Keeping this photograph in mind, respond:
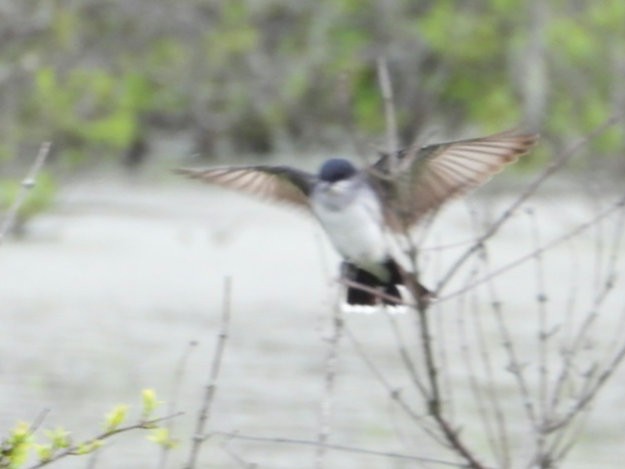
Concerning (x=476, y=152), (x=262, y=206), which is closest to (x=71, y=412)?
(x=476, y=152)

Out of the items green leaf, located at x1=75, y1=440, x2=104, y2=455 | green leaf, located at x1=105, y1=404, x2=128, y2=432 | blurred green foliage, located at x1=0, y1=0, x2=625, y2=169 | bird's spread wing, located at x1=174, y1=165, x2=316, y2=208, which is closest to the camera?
green leaf, located at x1=75, y1=440, x2=104, y2=455

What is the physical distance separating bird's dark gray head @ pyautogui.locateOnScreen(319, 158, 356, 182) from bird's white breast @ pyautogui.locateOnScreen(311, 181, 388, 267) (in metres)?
0.02

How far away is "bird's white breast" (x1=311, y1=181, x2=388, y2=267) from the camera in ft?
19.2

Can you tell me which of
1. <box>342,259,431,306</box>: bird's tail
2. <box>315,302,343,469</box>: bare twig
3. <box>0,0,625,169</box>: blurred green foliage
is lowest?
<box>315,302,343,469</box>: bare twig

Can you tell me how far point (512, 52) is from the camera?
17.3 meters

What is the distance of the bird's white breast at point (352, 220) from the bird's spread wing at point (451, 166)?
0.52 ft

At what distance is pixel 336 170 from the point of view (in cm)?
595

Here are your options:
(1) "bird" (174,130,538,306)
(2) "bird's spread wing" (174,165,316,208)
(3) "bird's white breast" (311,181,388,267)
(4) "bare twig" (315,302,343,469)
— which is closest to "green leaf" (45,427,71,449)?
(4) "bare twig" (315,302,343,469)

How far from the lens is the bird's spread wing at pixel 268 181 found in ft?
19.1

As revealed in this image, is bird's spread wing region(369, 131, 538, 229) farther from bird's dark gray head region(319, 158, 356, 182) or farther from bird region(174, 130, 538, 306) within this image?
bird's dark gray head region(319, 158, 356, 182)

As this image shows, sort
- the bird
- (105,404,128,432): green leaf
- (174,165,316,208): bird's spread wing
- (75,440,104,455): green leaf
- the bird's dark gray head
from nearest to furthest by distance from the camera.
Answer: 1. (75,440,104,455): green leaf
2. (105,404,128,432): green leaf
3. the bird
4. (174,165,316,208): bird's spread wing
5. the bird's dark gray head

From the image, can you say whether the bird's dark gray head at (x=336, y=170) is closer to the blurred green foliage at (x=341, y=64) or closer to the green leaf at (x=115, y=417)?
the green leaf at (x=115, y=417)

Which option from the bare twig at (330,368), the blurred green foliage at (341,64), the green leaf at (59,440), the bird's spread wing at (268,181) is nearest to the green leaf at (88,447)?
the green leaf at (59,440)

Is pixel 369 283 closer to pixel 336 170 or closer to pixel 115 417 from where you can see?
pixel 336 170
